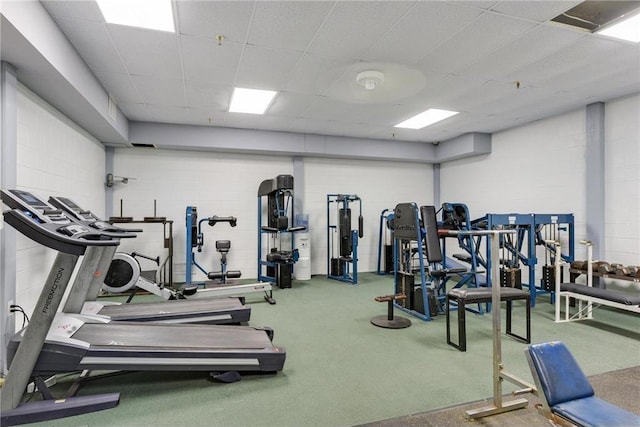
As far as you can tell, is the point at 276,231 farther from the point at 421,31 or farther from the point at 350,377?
the point at 421,31

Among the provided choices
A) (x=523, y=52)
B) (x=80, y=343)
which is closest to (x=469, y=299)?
(x=523, y=52)

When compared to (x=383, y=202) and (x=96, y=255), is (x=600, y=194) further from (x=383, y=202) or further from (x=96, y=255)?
(x=96, y=255)

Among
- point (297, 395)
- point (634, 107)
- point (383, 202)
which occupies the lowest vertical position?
point (297, 395)

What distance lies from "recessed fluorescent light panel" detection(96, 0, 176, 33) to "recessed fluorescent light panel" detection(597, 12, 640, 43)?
12.7 feet

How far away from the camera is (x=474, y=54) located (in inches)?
138

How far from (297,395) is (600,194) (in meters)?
5.15

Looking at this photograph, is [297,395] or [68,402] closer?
[68,402]

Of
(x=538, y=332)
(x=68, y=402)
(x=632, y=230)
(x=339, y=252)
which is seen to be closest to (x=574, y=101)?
(x=632, y=230)

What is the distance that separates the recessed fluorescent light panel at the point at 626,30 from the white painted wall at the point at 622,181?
6.16 feet

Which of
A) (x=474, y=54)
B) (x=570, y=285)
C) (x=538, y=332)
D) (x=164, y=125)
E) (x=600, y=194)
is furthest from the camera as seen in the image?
(x=164, y=125)

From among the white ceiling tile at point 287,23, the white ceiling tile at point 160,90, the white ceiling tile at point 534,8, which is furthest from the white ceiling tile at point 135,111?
the white ceiling tile at point 534,8

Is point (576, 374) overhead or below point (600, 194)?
below

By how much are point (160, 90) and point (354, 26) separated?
9.32 ft

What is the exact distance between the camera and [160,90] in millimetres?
4434
